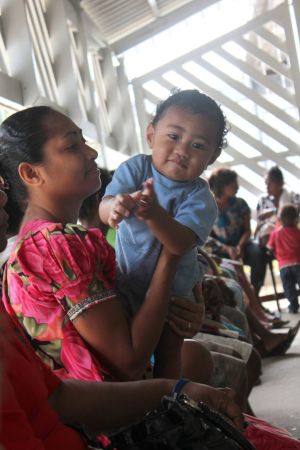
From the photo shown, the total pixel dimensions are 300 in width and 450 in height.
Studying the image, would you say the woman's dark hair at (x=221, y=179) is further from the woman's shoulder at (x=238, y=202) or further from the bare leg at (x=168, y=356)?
the bare leg at (x=168, y=356)

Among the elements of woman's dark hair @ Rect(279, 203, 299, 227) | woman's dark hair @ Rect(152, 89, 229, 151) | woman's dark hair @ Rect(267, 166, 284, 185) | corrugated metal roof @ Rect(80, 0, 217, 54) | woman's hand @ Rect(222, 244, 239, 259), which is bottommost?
woman's hand @ Rect(222, 244, 239, 259)

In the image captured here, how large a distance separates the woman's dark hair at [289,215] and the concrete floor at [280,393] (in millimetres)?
2308

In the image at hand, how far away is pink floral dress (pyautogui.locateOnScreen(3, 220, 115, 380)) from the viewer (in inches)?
56.4

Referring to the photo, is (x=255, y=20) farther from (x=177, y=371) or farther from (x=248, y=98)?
(x=177, y=371)

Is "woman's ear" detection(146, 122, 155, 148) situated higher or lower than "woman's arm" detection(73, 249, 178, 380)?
higher

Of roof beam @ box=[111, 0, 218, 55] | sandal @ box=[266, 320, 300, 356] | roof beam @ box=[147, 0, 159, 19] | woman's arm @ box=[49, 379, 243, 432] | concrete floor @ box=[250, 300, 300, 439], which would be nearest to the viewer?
woman's arm @ box=[49, 379, 243, 432]

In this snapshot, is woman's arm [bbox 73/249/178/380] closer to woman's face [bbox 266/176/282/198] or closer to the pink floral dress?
the pink floral dress

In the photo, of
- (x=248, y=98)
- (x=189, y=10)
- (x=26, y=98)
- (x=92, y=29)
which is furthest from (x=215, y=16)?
(x=26, y=98)

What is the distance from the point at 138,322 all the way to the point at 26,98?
3.94m

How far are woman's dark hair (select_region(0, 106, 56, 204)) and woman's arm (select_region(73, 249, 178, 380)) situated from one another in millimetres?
393

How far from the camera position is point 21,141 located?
1639mm

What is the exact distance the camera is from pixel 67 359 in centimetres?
148

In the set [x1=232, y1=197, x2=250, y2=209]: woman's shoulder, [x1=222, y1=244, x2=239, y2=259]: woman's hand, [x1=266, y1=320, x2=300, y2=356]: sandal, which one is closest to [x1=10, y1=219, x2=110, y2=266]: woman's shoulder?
[x1=266, y1=320, x2=300, y2=356]: sandal

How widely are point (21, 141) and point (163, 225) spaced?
0.41 m
